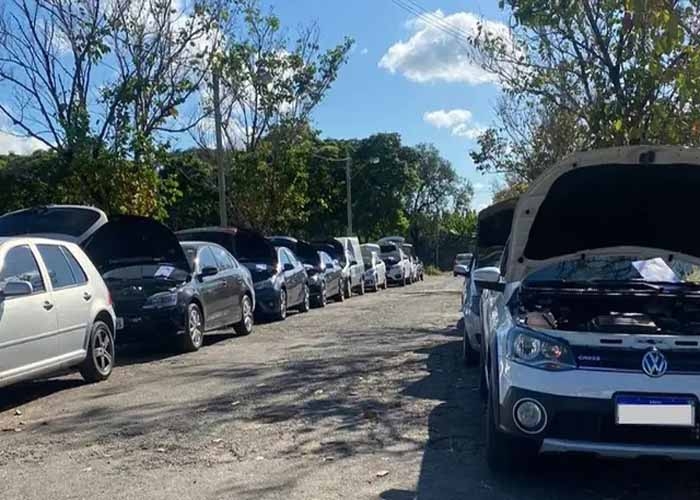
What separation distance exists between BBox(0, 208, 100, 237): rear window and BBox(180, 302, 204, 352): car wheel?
1.84 metres

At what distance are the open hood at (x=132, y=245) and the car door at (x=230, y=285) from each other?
3.97 feet

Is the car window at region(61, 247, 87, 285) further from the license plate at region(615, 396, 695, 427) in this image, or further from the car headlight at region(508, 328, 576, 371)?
the license plate at region(615, 396, 695, 427)

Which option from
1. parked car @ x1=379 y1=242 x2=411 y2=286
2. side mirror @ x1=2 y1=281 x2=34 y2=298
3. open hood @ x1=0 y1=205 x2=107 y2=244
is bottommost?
parked car @ x1=379 y1=242 x2=411 y2=286

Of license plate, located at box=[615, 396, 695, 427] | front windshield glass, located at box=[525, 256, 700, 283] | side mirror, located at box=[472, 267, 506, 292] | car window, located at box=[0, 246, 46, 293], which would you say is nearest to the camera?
license plate, located at box=[615, 396, 695, 427]

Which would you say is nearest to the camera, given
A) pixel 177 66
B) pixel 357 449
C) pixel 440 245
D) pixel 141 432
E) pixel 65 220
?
pixel 357 449

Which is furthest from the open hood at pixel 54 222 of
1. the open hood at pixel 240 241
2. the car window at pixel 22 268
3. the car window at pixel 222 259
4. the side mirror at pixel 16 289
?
the open hood at pixel 240 241

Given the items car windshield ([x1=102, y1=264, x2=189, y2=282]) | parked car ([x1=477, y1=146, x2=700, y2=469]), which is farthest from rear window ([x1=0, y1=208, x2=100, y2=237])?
parked car ([x1=477, y1=146, x2=700, y2=469])

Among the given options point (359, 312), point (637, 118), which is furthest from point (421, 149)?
point (637, 118)

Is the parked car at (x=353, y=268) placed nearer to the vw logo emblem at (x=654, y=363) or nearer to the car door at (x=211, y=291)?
the car door at (x=211, y=291)

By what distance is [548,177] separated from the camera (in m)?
6.30

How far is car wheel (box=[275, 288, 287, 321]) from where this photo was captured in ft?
53.8

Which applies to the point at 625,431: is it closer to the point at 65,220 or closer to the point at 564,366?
the point at 564,366

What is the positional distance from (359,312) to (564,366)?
13.5 m

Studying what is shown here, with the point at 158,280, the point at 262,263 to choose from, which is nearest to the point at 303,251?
the point at 262,263
